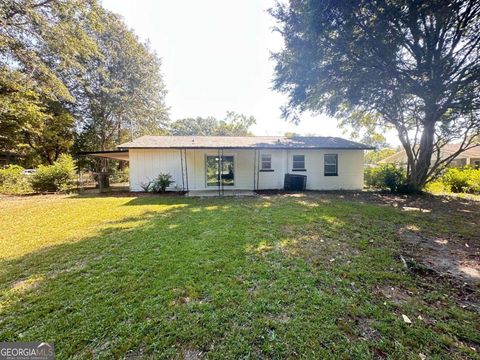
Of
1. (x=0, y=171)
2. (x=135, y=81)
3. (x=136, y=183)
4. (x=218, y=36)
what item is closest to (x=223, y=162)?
(x=136, y=183)

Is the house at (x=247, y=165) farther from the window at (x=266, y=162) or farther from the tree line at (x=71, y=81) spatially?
the tree line at (x=71, y=81)

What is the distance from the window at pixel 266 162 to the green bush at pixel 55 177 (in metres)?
11.0

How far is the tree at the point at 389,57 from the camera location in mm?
7238

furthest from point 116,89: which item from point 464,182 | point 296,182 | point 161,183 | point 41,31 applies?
point 464,182

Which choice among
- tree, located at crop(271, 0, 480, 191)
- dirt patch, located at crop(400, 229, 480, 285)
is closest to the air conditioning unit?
tree, located at crop(271, 0, 480, 191)

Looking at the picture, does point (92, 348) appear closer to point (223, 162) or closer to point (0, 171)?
point (223, 162)

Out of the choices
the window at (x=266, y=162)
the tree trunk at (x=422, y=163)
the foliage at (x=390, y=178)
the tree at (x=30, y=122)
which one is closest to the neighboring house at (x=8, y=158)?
the tree at (x=30, y=122)

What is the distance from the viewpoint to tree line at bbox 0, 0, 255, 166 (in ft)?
35.3

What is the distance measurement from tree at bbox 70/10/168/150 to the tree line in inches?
3.1

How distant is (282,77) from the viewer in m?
A: 10.5

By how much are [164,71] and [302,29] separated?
63.2ft

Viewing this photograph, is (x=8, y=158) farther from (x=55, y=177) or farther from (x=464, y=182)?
(x=464, y=182)

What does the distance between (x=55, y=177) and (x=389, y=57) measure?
55.5 feet

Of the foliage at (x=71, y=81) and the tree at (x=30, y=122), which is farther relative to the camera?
the tree at (x=30, y=122)
